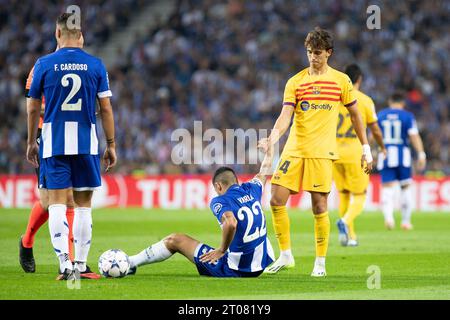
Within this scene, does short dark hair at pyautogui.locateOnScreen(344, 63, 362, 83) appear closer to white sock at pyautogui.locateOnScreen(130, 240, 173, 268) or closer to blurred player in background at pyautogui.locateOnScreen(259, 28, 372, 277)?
blurred player in background at pyautogui.locateOnScreen(259, 28, 372, 277)

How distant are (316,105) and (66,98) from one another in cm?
250

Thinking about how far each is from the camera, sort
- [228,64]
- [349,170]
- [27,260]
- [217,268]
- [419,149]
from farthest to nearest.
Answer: [228,64], [419,149], [349,170], [27,260], [217,268]

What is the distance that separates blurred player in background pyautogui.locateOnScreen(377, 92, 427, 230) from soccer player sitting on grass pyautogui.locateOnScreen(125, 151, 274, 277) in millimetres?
8024

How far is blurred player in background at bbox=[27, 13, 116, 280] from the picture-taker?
8609mm

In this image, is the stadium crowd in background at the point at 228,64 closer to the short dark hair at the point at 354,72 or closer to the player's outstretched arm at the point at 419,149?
the player's outstretched arm at the point at 419,149

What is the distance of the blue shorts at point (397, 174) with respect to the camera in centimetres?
1734

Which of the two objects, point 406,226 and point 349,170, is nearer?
point 349,170

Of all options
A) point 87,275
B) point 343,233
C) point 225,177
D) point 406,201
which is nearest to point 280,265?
point 225,177

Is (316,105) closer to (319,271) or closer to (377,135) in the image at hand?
(319,271)

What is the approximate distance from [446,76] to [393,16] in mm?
2625

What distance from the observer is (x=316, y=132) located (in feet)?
31.7

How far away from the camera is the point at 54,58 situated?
864 cm

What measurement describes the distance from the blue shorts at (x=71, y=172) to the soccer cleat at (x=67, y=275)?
0.74m

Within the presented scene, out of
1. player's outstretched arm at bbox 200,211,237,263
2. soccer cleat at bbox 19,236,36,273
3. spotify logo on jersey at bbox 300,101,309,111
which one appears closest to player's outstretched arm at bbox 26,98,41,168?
soccer cleat at bbox 19,236,36,273
